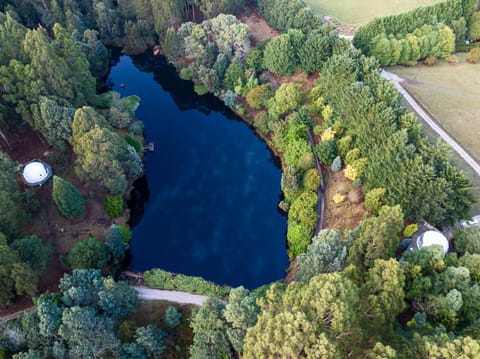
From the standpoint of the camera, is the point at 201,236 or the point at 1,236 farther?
the point at 201,236

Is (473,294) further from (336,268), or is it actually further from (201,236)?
(201,236)

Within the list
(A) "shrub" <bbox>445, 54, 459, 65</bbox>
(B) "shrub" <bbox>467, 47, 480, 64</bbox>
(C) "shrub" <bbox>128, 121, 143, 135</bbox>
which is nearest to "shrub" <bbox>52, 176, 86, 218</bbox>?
(C) "shrub" <bbox>128, 121, 143, 135</bbox>

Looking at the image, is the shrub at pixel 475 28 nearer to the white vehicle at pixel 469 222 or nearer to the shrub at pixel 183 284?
the white vehicle at pixel 469 222

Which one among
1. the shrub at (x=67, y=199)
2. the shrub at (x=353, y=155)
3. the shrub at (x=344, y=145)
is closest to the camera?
the shrub at (x=67, y=199)

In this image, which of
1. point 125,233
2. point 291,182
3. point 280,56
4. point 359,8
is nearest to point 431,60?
point 359,8

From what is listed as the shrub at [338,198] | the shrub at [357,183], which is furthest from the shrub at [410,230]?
the shrub at [338,198]

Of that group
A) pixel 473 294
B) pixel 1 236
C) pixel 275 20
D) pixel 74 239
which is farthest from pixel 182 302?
pixel 275 20
